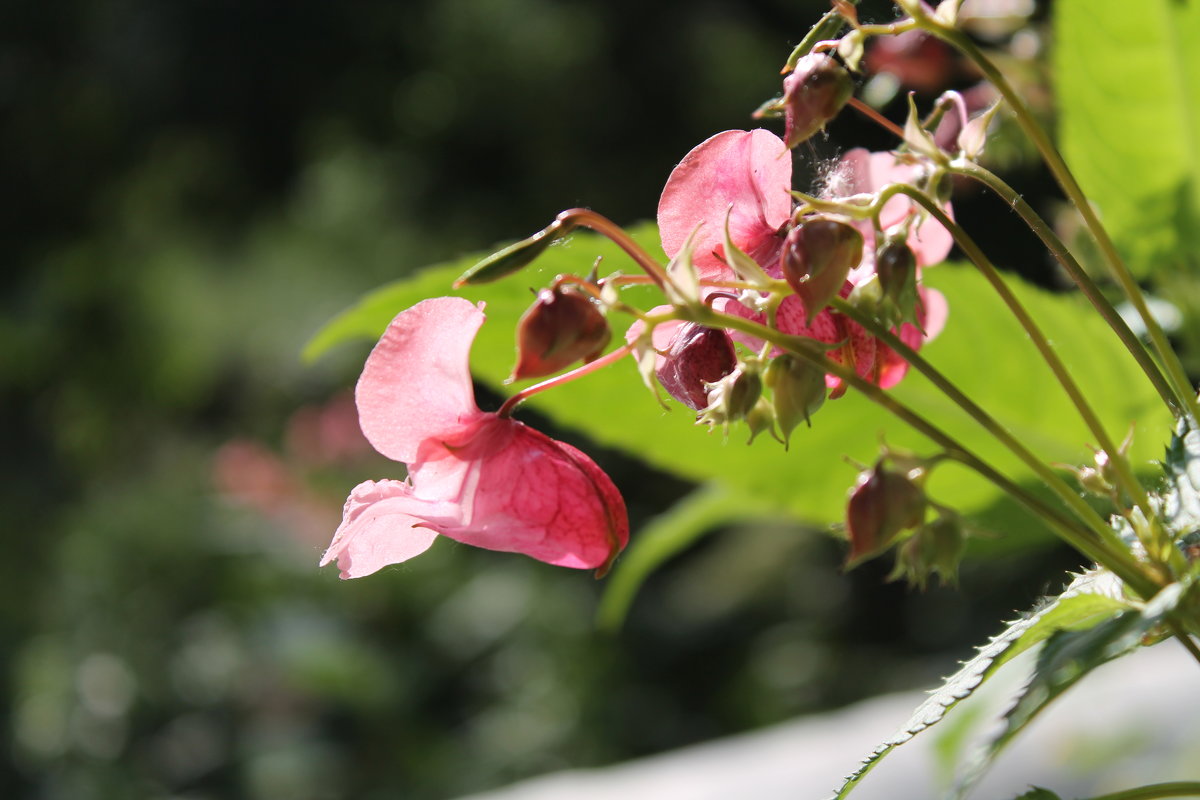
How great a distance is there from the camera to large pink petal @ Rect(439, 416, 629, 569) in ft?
0.82

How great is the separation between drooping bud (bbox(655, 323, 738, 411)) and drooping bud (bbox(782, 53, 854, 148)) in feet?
0.14

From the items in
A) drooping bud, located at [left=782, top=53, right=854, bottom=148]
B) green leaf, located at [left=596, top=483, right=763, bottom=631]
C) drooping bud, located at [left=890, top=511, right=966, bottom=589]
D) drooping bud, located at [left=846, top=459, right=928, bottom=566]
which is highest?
drooping bud, located at [left=782, top=53, right=854, bottom=148]

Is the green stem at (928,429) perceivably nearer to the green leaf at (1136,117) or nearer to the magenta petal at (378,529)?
the magenta petal at (378,529)

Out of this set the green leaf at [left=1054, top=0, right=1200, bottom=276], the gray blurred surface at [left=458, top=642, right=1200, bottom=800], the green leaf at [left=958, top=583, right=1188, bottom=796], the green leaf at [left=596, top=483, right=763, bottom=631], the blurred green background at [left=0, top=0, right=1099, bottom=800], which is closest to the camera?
the green leaf at [left=958, top=583, right=1188, bottom=796]

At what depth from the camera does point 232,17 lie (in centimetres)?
317

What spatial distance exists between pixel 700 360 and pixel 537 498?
0.15 feet

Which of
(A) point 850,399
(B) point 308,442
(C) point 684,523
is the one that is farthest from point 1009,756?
(B) point 308,442

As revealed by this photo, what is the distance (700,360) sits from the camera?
0.80 ft

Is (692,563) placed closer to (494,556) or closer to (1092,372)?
(494,556)

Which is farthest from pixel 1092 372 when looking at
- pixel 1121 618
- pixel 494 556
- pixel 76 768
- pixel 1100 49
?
pixel 494 556

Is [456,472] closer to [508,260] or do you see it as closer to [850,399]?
[508,260]

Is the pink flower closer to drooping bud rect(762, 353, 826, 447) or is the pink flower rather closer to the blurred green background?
drooping bud rect(762, 353, 826, 447)

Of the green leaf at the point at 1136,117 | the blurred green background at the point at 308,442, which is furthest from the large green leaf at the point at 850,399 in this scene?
the blurred green background at the point at 308,442

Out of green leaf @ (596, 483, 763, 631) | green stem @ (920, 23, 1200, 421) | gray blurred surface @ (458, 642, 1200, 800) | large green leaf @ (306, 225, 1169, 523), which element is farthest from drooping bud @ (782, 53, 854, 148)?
gray blurred surface @ (458, 642, 1200, 800)
